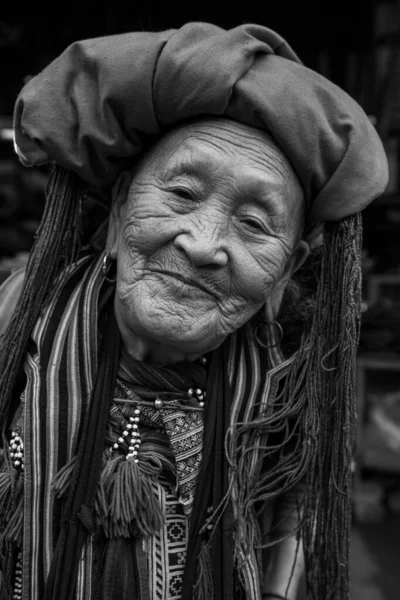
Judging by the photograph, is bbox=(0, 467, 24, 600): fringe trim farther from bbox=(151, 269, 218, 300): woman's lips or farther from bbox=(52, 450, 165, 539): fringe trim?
bbox=(151, 269, 218, 300): woman's lips

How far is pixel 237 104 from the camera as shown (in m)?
1.22

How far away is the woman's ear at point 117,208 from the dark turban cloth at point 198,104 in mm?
46

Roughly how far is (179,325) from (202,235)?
0.17m

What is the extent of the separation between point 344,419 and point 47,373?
0.60 m

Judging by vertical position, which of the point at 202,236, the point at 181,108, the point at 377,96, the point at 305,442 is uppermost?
the point at 377,96

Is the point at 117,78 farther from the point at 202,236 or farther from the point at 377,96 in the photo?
the point at 377,96

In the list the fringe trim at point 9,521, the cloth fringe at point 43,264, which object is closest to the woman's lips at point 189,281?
the cloth fringe at point 43,264

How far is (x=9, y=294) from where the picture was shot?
4.70 ft

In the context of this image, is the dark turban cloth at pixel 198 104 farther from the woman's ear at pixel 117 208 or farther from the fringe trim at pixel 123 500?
the fringe trim at pixel 123 500

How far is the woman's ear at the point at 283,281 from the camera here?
1.39 meters

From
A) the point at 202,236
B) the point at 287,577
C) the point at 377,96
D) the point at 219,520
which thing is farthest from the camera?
the point at 377,96

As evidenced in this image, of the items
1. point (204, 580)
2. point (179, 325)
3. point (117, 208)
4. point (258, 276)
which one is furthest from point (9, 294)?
point (204, 580)

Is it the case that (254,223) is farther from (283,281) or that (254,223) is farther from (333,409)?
(333,409)

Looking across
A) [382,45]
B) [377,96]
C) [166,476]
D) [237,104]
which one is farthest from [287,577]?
[382,45]
